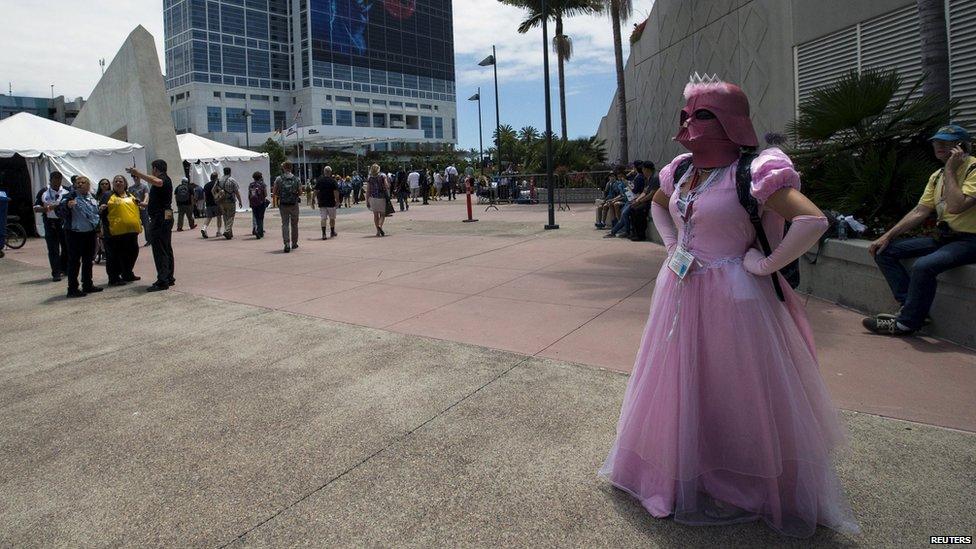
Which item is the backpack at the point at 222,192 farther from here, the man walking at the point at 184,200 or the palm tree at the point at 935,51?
the palm tree at the point at 935,51

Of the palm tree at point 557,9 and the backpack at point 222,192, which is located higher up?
the palm tree at point 557,9

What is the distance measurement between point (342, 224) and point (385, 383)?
14.6 metres

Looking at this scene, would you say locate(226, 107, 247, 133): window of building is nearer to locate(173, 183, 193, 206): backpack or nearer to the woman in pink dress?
locate(173, 183, 193, 206): backpack

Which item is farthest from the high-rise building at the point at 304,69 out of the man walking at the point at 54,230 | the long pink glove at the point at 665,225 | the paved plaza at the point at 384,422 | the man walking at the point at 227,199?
the long pink glove at the point at 665,225

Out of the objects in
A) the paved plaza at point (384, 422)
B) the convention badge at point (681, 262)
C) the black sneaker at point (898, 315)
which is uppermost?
the convention badge at point (681, 262)

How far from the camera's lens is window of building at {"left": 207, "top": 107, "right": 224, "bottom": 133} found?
3777 inches

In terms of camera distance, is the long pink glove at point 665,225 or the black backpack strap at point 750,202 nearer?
the black backpack strap at point 750,202

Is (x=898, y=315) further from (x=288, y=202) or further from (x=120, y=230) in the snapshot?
(x=288, y=202)

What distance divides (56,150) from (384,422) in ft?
64.6

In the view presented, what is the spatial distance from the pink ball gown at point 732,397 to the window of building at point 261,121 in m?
107

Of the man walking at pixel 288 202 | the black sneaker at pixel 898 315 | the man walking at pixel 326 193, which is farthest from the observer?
the man walking at pixel 326 193

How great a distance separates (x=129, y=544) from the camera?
2.61 m

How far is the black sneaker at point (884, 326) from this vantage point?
523 cm

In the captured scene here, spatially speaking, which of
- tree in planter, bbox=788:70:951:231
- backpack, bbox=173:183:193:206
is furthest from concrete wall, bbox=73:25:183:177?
tree in planter, bbox=788:70:951:231
